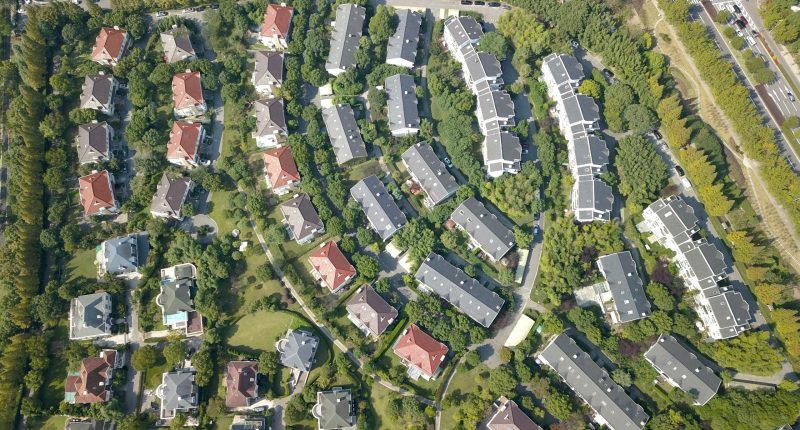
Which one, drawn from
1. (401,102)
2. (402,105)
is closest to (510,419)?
(402,105)

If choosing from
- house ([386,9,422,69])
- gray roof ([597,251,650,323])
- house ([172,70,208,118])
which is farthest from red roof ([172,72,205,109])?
gray roof ([597,251,650,323])

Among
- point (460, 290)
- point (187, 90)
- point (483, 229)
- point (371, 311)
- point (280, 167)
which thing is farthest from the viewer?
point (187, 90)

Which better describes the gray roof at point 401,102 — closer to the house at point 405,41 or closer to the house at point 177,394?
the house at point 405,41

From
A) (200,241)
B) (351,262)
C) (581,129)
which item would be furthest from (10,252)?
(581,129)

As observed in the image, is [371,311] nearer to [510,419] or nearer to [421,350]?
[421,350]

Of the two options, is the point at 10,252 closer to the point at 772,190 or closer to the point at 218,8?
the point at 218,8

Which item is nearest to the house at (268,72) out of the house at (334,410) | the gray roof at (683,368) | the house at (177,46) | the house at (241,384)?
the house at (177,46)

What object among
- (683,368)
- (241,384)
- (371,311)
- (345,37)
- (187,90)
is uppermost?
(345,37)
